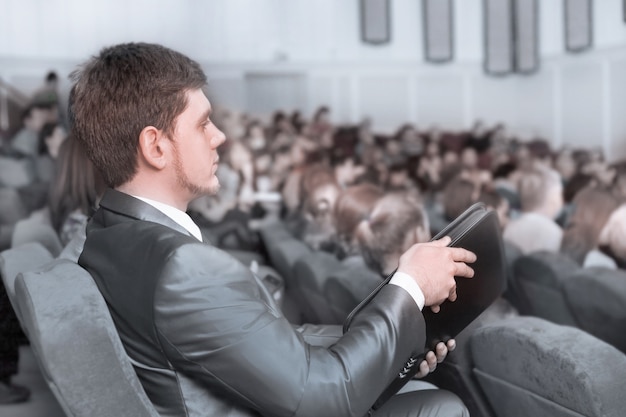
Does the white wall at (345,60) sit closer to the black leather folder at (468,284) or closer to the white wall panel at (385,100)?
the white wall panel at (385,100)

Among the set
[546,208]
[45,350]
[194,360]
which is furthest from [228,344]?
[546,208]

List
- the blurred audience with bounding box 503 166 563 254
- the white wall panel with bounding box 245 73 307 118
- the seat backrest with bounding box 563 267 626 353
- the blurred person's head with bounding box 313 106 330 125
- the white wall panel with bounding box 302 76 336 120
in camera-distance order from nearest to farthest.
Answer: the seat backrest with bounding box 563 267 626 353 → the blurred audience with bounding box 503 166 563 254 → the blurred person's head with bounding box 313 106 330 125 → the white wall panel with bounding box 245 73 307 118 → the white wall panel with bounding box 302 76 336 120

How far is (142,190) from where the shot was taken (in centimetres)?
124

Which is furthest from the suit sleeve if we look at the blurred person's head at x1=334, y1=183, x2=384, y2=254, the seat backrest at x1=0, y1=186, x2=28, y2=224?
the seat backrest at x1=0, y1=186, x2=28, y2=224

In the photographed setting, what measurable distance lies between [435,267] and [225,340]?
14.1 inches

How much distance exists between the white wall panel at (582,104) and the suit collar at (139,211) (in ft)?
→ 33.0

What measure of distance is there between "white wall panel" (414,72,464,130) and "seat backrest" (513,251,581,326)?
9141 millimetres

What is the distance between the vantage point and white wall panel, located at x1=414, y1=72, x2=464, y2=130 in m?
11.6

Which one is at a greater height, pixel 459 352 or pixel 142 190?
pixel 142 190

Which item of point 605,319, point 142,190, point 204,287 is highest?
point 142,190

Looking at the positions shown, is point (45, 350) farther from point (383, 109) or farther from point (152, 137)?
point (383, 109)

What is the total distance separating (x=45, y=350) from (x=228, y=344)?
293 millimetres

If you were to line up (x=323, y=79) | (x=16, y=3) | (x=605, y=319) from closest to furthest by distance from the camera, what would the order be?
1. (x=605, y=319)
2. (x=16, y=3)
3. (x=323, y=79)

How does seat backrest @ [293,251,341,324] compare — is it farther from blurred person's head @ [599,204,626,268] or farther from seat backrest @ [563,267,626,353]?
blurred person's head @ [599,204,626,268]
